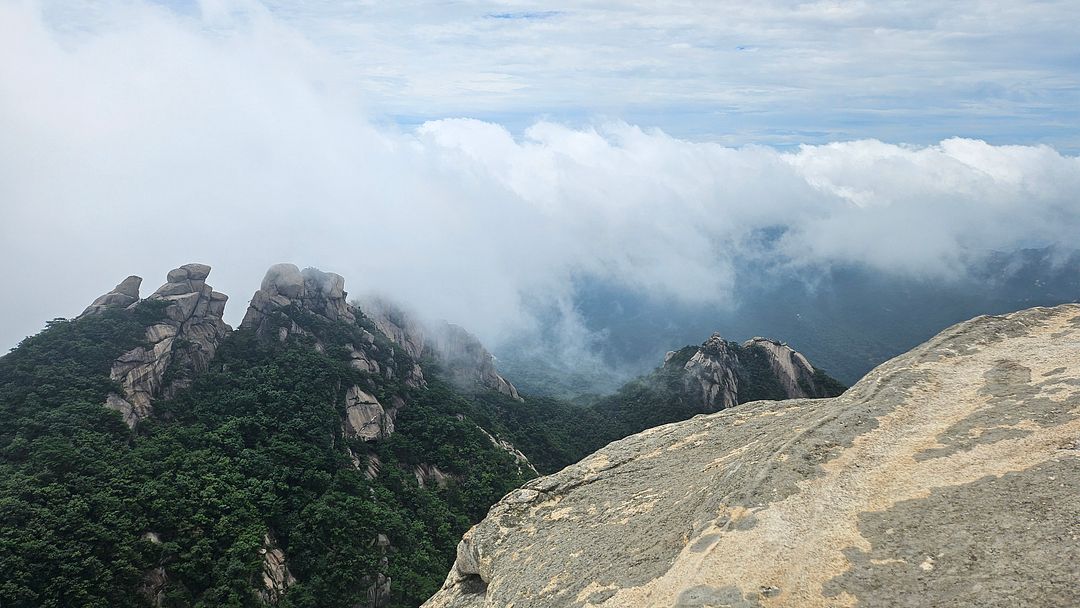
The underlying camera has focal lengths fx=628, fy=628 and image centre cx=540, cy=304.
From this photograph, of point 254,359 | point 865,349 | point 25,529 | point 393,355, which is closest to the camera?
point 25,529

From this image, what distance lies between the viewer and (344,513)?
47.8m

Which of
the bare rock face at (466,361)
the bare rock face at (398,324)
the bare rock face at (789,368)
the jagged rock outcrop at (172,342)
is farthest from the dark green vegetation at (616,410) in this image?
the jagged rock outcrop at (172,342)

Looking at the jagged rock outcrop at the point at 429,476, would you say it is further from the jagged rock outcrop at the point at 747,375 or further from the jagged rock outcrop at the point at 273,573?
the jagged rock outcrop at the point at 747,375

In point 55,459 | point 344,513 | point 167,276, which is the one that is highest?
point 167,276

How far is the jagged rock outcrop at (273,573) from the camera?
40.6 m

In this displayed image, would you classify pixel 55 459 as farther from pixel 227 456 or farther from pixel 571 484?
pixel 571 484

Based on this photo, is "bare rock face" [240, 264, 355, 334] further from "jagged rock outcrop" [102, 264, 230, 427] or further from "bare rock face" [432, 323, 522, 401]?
"bare rock face" [432, 323, 522, 401]

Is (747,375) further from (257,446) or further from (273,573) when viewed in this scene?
(273,573)

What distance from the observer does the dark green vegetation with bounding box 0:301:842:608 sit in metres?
36.8

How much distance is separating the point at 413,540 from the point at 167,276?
42.7 meters

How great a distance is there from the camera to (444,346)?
10462 cm

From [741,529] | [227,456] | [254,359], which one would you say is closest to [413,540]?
[227,456]

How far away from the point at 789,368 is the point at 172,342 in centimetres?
7689

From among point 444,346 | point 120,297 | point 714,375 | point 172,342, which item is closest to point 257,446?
point 172,342
